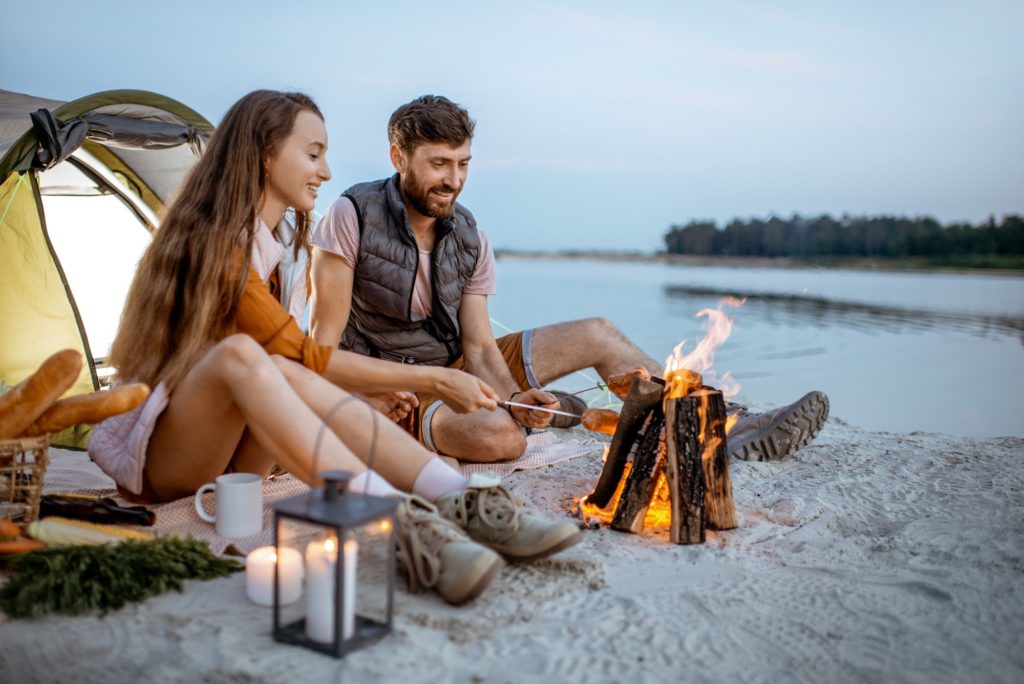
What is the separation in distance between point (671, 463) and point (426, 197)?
1.56m

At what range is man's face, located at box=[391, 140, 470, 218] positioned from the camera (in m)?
3.46

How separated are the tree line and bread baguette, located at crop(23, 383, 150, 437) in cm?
2027

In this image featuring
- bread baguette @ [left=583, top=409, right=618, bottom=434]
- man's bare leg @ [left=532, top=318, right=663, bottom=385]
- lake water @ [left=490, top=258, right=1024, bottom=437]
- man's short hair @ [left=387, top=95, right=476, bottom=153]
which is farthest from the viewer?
lake water @ [left=490, top=258, right=1024, bottom=437]

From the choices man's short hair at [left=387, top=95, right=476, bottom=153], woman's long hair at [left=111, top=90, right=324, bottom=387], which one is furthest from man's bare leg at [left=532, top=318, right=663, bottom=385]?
woman's long hair at [left=111, top=90, right=324, bottom=387]

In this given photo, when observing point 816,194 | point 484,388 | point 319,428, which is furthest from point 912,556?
point 816,194

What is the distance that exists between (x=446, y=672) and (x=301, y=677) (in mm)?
286

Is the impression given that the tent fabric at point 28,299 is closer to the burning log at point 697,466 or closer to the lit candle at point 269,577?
the lit candle at point 269,577

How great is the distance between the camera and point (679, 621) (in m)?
2.03

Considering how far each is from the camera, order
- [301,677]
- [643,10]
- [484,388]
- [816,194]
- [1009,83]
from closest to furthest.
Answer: [301,677], [484,388], [643,10], [1009,83], [816,194]

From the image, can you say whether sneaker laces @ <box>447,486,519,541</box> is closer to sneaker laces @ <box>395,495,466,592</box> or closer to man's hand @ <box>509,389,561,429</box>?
sneaker laces @ <box>395,495,466,592</box>

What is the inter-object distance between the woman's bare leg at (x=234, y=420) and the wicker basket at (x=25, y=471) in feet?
0.99

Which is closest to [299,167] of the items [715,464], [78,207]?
[715,464]

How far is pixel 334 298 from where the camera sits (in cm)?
347

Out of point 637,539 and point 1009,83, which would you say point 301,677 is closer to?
point 637,539
